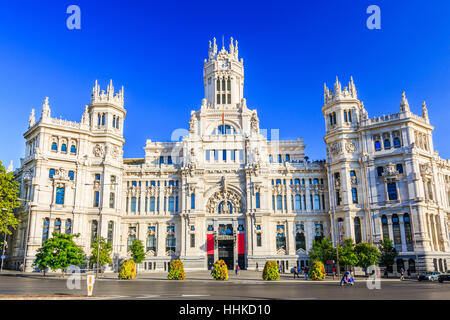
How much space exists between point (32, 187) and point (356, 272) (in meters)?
56.2

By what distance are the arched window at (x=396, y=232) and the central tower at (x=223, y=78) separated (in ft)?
128

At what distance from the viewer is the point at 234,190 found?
71.6 m

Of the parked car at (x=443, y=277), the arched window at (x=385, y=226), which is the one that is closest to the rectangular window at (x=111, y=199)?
the arched window at (x=385, y=226)

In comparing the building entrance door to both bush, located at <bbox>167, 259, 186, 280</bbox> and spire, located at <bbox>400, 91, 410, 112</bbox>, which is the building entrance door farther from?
spire, located at <bbox>400, 91, 410, 112</bbox>

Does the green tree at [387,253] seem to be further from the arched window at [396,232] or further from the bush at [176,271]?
the bush at [176,271]

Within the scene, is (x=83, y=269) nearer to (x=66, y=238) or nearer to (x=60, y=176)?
(x=66, y=238)

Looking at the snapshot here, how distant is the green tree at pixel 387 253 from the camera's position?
56.3 metres

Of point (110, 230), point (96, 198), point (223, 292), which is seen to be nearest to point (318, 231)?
point (110, 230)

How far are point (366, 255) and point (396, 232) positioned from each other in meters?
11.1

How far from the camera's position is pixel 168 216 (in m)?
71.3

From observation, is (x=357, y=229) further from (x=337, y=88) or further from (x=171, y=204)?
(x=171, y=204)

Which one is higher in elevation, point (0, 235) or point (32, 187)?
point (32, 187)

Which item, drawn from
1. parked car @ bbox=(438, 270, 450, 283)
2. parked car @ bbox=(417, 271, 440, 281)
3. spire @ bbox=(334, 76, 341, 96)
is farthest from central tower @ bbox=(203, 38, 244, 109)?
parked car @ bbox=(438, 270, 450, 283)
